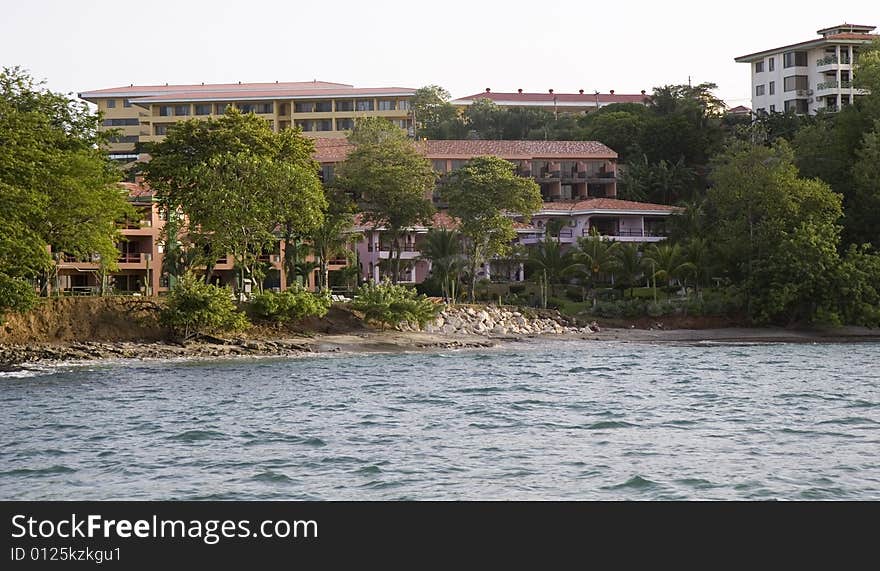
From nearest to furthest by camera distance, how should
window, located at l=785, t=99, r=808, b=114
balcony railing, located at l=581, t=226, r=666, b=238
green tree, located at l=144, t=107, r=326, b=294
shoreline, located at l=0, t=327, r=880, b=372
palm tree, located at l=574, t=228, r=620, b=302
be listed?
shoreline, located at l=0, t=327, r=880, b=372 < green tree, located at l=144, t=107, r=326, b=294 < palm tree, located at l=574, t=228, r=620, b=302 < balcony railing, located at l=581, t=226, r=666, b=238 < window, located at l=785, t=99, r=808, b=114

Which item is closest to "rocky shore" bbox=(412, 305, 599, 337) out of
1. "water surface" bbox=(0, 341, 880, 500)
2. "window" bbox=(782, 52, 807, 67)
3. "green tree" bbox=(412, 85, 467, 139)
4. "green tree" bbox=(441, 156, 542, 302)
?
"green tree" bbox=(441, 156, 542, 302)

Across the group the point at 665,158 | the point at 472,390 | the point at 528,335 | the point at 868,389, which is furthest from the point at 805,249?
the point at 665,158

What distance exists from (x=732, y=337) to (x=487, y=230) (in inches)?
557

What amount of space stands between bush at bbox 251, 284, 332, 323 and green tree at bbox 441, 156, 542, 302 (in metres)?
13.8

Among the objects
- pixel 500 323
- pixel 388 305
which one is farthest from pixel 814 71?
pixel 388 305

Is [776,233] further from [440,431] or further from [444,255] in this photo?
[440,431]

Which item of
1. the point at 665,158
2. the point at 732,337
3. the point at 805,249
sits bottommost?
the point at 732,337

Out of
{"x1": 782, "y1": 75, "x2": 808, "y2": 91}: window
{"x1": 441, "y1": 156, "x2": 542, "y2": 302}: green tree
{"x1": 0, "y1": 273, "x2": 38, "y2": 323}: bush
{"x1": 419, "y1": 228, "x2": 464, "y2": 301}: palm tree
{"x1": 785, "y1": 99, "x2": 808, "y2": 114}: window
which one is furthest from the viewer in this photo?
{"x1": 782, "y1": 75, "x2": 808, "y2": 91}: window

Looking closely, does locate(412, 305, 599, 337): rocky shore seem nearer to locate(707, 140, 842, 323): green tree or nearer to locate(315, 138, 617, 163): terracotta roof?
locate(707, 140, 842, 323): green tree

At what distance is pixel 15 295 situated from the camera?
4525cm

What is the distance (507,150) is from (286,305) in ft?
164

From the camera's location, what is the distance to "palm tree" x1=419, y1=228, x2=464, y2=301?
66.6 m

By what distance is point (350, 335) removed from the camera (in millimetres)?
54344
